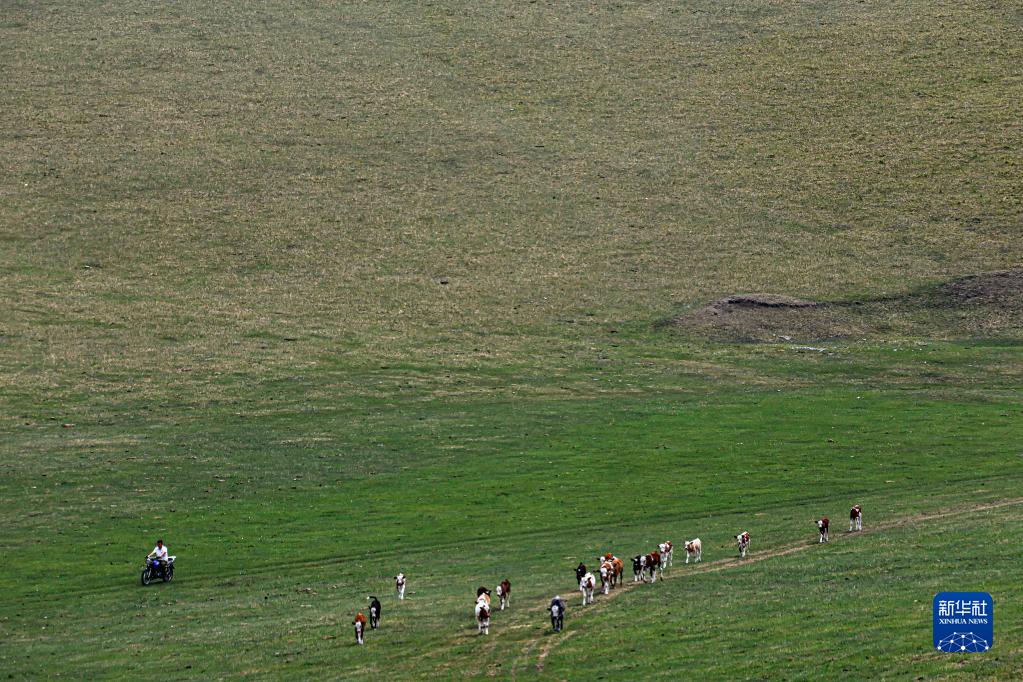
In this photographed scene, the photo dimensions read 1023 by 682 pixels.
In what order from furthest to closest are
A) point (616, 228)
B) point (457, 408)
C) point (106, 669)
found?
1. point (616, 228)
2. point (457, 408)
3. point (106, 669)

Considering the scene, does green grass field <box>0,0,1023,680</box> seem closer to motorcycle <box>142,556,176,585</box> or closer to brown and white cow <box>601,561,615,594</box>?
motorcycle <box>142,556,176,585</box>

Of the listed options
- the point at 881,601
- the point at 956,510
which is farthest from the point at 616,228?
the point at 881,601

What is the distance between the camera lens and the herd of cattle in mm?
40000

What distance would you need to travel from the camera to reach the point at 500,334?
8331cm

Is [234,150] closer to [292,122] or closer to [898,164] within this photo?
[292,122]

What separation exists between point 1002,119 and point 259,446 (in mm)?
71859

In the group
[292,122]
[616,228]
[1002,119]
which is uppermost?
[292,122]

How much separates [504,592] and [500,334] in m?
41.9

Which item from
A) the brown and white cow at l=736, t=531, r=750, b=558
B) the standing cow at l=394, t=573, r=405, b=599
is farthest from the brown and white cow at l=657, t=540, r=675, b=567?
the standing cow at l=394, t=573, r=405, b=599

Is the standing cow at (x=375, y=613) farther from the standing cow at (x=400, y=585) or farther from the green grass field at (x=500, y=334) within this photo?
the standing cow at (x=400, y=585)

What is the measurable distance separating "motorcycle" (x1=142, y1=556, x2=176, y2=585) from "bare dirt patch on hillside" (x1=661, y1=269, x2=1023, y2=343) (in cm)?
4211

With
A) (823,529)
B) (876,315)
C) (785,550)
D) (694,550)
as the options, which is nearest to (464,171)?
(876,315)

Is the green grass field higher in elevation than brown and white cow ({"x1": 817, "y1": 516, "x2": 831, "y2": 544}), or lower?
higher

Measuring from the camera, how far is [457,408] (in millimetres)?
69812
